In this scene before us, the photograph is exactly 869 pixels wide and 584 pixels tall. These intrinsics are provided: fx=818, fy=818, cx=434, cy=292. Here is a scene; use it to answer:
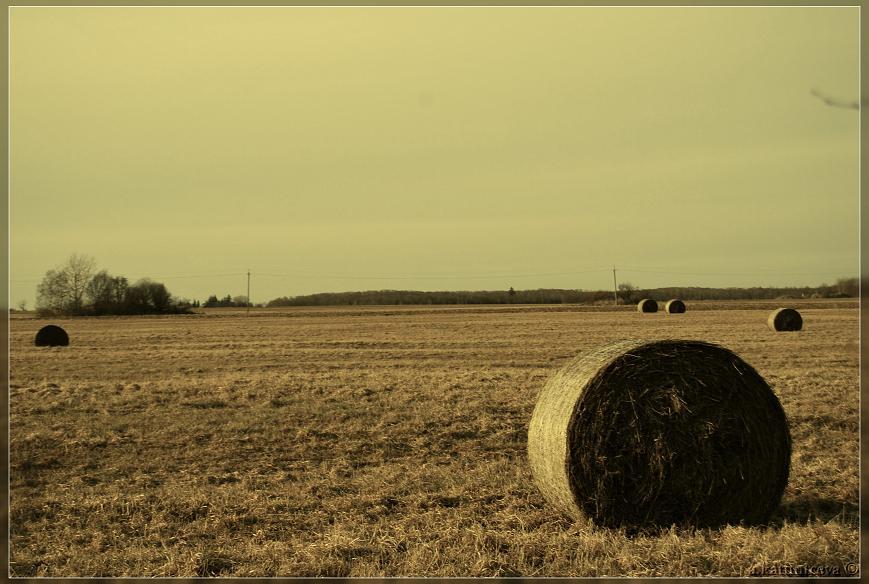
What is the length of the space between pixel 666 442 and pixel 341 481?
3.59 m

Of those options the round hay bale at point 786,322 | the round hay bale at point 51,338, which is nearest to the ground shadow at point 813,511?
the round hay bale at point 786,322

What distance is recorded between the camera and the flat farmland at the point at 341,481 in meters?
Answer: 6.10

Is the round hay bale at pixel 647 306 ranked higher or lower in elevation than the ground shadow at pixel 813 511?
higher

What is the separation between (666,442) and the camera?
7371 millimetres

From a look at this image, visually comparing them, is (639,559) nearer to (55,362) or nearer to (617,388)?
(617,388)

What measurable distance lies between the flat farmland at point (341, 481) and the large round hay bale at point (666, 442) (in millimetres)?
270

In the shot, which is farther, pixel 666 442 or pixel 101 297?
pixel 101 297

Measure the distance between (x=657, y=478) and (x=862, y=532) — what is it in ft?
5.44

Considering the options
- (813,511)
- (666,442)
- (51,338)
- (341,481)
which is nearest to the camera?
(666,442)

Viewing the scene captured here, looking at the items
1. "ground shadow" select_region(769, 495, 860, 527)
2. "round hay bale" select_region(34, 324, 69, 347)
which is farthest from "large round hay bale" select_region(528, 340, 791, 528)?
"round hay bale" select_region(34, 324, 69, 347)

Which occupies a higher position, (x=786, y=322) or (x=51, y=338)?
(x=51, y=338)

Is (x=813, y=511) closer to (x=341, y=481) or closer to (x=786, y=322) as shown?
(x=341, y=481)

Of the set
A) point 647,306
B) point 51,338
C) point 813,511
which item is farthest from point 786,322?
point 51,338

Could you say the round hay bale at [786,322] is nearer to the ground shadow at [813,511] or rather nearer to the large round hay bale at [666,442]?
the ground shadow at [813,511]
